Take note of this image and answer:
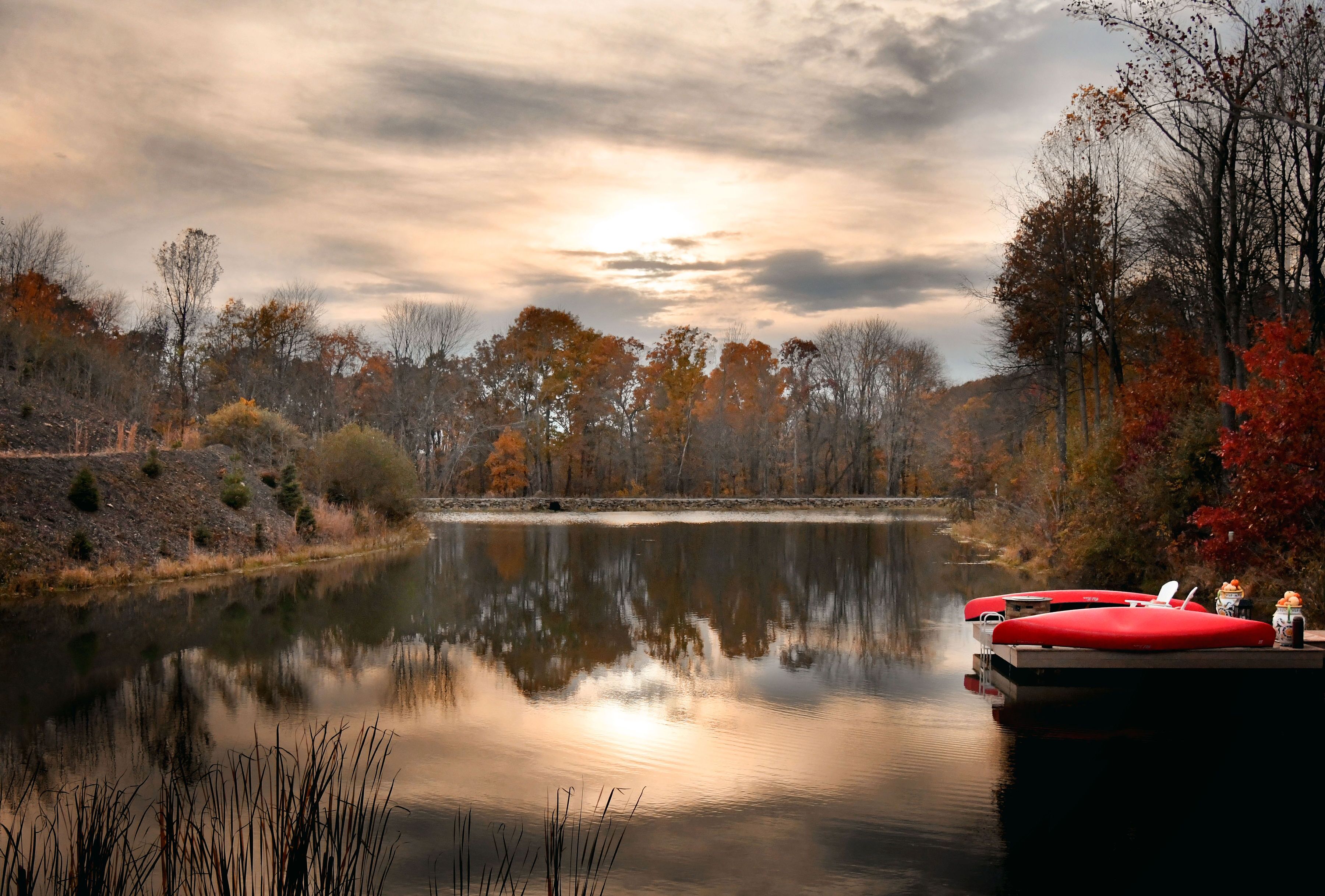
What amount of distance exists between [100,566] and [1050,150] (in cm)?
2384

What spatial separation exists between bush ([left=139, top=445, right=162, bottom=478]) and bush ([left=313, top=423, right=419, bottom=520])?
679 cm

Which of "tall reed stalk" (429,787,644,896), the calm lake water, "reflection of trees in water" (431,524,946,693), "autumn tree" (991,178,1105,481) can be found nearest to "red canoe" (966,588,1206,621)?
the calm lake water

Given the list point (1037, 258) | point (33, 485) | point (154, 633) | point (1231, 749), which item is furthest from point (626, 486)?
point (1231, 749)

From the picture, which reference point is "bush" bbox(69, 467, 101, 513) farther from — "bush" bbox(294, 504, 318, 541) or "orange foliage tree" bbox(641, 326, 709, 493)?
"orange foliage tree" bbox(641, 326, 709, 493)

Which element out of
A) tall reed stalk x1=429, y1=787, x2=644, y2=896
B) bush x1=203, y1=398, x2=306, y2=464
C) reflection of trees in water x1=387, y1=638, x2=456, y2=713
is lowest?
tall reed stalk x1=429, y1=787, x2=644, y2=896

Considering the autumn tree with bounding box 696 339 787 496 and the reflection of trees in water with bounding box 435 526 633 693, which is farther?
the autumn tree with bounding box 696 339 787 496

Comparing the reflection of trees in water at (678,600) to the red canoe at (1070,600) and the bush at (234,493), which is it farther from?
the bush at (234,493)

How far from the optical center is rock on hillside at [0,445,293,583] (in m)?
17.0

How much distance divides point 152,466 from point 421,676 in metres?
13.7

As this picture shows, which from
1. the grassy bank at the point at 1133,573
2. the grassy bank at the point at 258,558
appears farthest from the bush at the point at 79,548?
the grassy bank at the point at 1133,573

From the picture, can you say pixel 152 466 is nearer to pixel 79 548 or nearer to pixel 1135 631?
pixel 79 548

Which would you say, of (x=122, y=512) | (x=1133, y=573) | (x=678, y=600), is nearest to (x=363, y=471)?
(x=122, y=512)

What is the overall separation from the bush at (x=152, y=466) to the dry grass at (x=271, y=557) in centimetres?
253

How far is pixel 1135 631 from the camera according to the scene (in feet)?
28.6
